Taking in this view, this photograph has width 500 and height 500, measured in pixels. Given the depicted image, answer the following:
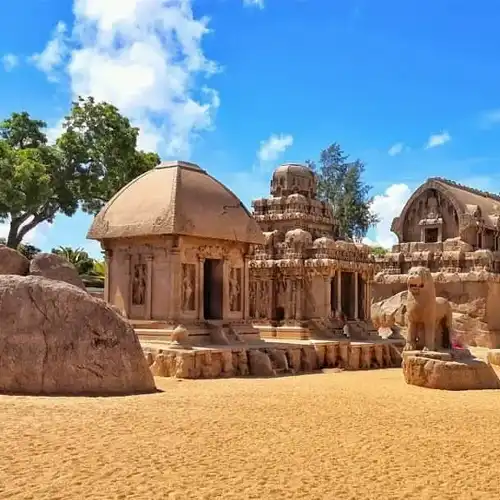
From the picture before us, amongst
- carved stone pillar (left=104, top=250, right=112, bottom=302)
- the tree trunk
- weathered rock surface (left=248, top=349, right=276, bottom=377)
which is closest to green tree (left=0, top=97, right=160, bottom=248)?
the tree trunk

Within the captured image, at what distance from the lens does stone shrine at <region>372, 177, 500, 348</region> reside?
28547mm

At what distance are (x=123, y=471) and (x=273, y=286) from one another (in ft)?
59.2

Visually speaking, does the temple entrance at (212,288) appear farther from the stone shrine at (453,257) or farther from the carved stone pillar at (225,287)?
the stone shrine at (453,257)

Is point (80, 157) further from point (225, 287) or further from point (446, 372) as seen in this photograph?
point (446, 372)

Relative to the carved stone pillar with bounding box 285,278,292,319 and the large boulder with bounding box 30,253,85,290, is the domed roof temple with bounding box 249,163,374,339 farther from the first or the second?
the large boulder with bounding box 30,253,85,290

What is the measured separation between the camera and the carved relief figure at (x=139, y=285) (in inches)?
729

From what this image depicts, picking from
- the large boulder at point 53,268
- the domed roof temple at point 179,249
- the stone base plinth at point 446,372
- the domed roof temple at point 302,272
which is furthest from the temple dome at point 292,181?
the stone base plinth at point 446,372

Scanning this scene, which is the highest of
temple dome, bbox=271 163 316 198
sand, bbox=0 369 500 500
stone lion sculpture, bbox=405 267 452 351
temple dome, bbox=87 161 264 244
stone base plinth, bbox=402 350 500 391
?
temple dome, bbox=271 163 316 198

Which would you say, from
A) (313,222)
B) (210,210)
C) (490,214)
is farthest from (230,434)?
(490,214)

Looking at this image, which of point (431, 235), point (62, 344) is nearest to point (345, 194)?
point (431, 235)

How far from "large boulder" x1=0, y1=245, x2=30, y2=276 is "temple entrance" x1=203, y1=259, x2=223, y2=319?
501 cm

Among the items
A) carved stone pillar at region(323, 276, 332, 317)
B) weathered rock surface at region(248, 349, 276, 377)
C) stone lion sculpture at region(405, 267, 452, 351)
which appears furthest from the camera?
carved stone pillar at region(323, 276, 332, 317)

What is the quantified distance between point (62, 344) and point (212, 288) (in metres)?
8.64

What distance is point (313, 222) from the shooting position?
25.6 meters
